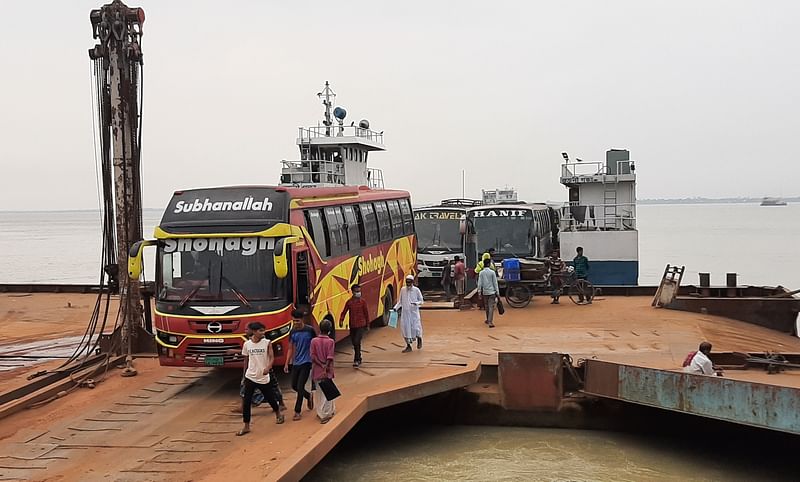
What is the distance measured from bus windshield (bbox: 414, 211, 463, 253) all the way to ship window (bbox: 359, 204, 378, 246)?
945 cm

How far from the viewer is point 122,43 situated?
12898mm

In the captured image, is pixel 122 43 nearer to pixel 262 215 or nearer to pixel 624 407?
pixel 262 215

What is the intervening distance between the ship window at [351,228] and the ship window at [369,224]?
0.57 meters

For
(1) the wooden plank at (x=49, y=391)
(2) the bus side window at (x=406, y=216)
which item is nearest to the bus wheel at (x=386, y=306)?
(2) the bus side window at (x=406, y=216)

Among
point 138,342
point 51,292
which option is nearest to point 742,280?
point 51,292

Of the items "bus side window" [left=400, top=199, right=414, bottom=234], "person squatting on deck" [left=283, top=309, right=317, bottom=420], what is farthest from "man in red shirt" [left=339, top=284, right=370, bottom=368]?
"bus side window" [left=400, top=199, right=414, bottom=234]

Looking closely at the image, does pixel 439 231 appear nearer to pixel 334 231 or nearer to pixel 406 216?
pixel 406 216

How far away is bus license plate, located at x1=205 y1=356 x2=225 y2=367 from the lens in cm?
1064

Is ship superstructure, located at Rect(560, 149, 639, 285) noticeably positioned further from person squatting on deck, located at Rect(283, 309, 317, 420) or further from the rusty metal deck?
person squatting on deck, located at Rect(283, 309, 317, 420)

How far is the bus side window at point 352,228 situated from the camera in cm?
1433

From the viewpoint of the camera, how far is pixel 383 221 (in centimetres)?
1709

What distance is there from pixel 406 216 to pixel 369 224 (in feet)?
11.8

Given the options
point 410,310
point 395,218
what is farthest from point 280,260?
point 395,218

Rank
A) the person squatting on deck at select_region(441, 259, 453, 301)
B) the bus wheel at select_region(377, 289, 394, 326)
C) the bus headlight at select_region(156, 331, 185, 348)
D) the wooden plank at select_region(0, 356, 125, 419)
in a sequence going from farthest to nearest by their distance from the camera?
the person squatting on deck at select_region(441, 259, 453, 301) → the bus wheel at select_region(377, 289, 394, 326) → the bus headlight at select_region(156, 331, 185, 348) → the wooden plank at select_region(0, 356, 125, 419)
